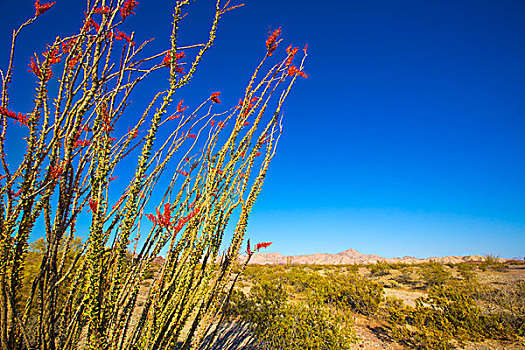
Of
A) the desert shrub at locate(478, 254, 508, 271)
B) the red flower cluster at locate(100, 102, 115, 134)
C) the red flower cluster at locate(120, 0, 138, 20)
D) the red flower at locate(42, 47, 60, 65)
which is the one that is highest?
the red flower cluster at locate(120, 0, 138, 20)

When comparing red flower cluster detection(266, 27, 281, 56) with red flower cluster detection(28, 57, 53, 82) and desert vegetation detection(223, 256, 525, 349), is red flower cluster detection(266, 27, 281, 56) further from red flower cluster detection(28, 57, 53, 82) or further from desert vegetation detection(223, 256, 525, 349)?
desert vegetation detection(223, 256, 525, 349)

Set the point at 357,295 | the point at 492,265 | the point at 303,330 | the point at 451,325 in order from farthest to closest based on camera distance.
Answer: the point at 492,265
the point at 357,295
the point at 451,325
the point at 303,330

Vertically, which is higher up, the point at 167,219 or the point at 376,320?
the point at 167,219

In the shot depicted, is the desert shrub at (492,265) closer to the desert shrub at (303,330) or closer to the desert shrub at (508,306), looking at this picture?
the desert shrub at (508,306)

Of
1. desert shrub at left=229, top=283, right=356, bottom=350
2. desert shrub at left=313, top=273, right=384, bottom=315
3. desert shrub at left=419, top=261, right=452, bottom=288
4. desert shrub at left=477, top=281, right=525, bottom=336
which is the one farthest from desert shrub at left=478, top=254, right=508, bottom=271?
desert shrub at left=229, top=283, right=356, bottom=350

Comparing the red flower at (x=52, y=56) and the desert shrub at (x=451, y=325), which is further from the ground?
the red flower at (x=52, y=56)

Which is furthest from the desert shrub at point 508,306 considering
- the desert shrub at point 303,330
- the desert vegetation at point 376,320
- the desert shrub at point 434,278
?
the desert shrub at point 303,330

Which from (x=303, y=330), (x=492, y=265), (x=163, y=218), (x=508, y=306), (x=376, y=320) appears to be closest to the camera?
(x=163, y=218)

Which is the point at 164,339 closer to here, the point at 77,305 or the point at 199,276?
the point at 199,276

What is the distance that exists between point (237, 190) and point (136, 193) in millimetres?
491

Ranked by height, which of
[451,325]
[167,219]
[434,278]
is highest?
[167,219]

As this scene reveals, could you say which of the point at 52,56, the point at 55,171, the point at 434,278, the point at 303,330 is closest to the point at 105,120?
the point at 55,171

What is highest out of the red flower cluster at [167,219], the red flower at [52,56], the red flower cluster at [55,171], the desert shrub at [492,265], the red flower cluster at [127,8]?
the red flower cluster at [127,8]

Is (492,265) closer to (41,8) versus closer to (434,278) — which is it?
(434,278)
